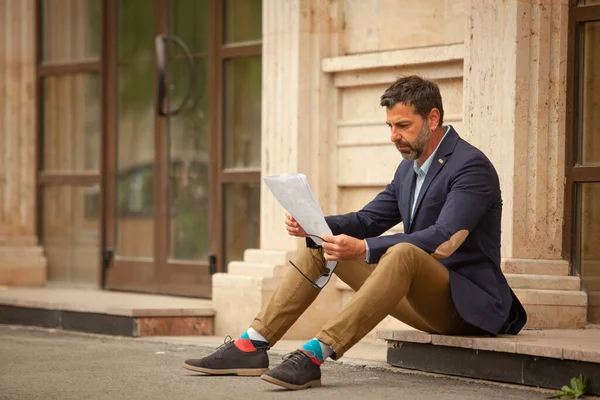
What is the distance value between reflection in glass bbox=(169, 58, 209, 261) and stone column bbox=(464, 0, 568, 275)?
10.2ft

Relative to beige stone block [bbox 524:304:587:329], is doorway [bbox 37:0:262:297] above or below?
above

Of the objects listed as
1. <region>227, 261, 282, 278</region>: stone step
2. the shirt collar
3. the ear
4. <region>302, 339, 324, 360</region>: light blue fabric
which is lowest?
<region>302, 339, 324, 360</region>: light blue fabric

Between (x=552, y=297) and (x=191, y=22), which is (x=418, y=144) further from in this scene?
(x=191, y=22)

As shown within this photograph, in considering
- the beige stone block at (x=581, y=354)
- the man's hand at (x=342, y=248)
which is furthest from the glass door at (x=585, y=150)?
the man's hand at (x=342, y=248)

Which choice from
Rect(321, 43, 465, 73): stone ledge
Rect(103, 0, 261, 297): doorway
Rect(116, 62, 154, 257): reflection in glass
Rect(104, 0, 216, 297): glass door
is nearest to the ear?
Rect(321, 43, 465, 73): stone ledge

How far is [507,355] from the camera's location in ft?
19.5

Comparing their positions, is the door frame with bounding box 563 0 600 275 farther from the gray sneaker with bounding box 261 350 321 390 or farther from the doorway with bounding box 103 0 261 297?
the doorway with bounding box 103 0 261 297

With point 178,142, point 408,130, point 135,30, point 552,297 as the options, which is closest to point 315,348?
point 408,130

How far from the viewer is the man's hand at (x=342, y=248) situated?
5695mm

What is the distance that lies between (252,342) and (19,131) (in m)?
5.81

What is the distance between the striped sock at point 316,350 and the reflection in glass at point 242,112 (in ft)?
12.5

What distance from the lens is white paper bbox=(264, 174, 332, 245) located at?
5738mm

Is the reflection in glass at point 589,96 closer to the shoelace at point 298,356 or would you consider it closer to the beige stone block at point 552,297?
the beige stone block at point 552,297

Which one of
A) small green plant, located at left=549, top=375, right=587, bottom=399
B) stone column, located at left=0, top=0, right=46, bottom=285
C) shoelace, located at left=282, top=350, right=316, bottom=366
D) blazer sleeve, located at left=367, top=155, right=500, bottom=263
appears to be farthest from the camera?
stone column, located at left=0, top=0, right=46, bottom=285
